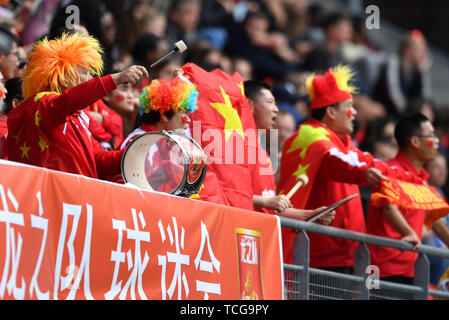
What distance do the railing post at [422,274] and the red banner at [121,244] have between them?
6.28 ft

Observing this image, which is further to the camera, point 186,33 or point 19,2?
point 186,33

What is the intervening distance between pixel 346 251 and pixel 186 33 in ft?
15.5

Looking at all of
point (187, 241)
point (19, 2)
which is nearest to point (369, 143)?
point (19, 2)

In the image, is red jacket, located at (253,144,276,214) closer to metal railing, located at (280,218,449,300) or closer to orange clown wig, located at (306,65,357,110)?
metal railing, located at (280,218,449,300)

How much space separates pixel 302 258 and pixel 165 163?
1.54 m

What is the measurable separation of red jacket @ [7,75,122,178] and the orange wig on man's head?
16cm

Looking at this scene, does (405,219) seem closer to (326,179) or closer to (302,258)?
(326,179)

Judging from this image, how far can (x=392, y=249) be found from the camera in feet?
23.7

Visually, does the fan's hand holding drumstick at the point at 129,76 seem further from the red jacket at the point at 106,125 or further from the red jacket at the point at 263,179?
the red jacket at the point at 263,179

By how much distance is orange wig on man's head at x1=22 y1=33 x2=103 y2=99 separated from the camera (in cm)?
506

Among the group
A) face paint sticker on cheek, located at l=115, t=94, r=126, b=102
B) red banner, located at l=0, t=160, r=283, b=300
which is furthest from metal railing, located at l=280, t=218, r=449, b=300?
face paint sticker on cheek, located at l=115, t=94, r=126, b=102

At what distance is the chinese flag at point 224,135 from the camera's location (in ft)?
20.0
